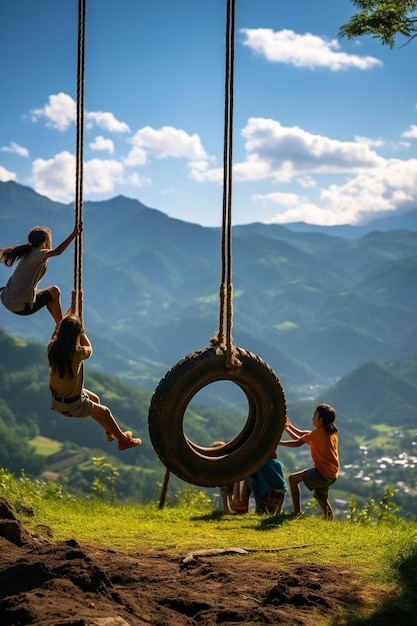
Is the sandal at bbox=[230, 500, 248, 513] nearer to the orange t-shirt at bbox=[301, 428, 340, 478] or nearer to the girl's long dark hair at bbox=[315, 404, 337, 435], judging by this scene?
the orange t-shirt at bbox=[301, 428, 340, 478]

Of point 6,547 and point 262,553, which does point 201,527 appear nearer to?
point 262,553

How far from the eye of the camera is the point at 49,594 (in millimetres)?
4207

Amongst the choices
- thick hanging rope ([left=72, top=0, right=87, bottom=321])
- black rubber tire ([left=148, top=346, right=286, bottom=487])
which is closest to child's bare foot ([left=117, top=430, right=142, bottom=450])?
black rubber tire ([left=148, top=346, right=286, bottom=487])

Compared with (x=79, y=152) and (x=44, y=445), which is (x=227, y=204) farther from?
(x=44, y=445)

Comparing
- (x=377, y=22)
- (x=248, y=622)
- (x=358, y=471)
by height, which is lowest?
(x=358, y=471)

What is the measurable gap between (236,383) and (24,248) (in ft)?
7.53

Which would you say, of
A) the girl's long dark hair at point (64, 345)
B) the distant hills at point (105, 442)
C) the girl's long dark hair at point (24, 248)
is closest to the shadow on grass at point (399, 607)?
the girl's long dark hair at point (64, 345)

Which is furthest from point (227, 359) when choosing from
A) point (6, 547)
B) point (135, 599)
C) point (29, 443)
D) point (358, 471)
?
point (358, 471)

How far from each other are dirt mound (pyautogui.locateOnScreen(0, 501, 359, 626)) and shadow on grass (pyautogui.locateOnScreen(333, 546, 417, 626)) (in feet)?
0.60

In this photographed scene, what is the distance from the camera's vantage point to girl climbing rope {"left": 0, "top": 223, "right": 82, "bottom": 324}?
6.05m

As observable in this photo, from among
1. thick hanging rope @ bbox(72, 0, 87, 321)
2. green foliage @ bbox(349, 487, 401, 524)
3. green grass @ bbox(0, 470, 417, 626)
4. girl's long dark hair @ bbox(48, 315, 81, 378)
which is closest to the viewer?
green grass @ bbox(0, 470, 417, 626)

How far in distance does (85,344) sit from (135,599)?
2.24 meters

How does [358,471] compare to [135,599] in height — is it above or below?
below

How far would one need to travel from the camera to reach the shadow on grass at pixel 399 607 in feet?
14.5
